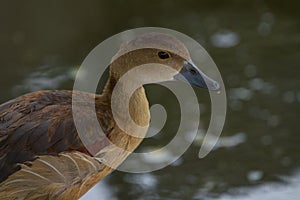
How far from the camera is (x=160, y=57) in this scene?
4566 millimetres

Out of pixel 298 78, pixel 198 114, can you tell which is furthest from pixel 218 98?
pixel 298 78

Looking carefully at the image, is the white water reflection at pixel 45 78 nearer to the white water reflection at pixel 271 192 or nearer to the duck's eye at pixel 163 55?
the white water reflection at pixel 271 192

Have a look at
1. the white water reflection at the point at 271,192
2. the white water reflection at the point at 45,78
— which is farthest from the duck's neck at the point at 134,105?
the white water reflection at the point at 45,78

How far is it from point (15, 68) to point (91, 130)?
2.85 metres

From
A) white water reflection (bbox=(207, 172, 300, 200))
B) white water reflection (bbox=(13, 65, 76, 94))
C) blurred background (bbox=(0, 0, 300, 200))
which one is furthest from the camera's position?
white water reflection (bbox=(13, 65, 76, 94))

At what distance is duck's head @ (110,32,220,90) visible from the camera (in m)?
4.52

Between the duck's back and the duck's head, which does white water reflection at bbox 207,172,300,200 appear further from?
→ the duck's back

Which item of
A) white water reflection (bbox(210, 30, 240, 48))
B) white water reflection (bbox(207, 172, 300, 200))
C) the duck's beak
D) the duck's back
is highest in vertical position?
white water reflection (bbox(210, 30, 240, 48))

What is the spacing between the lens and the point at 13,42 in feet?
24.5

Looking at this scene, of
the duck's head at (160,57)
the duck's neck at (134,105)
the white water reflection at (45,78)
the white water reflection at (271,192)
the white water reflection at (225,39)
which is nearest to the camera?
the duck's head at (160,57)

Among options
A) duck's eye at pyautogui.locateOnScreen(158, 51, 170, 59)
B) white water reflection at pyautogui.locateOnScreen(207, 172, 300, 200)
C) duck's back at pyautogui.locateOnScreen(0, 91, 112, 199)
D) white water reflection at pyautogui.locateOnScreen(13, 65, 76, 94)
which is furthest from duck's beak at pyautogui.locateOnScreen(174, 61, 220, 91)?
white water reflection at pyautogui.locateOnScreen(13, 65, 76, 94)

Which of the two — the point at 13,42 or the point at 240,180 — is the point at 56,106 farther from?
the point at 13,42

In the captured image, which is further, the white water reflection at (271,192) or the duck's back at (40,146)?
the white water reflection at (271,192)

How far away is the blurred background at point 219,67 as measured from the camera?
5410 millimetres
